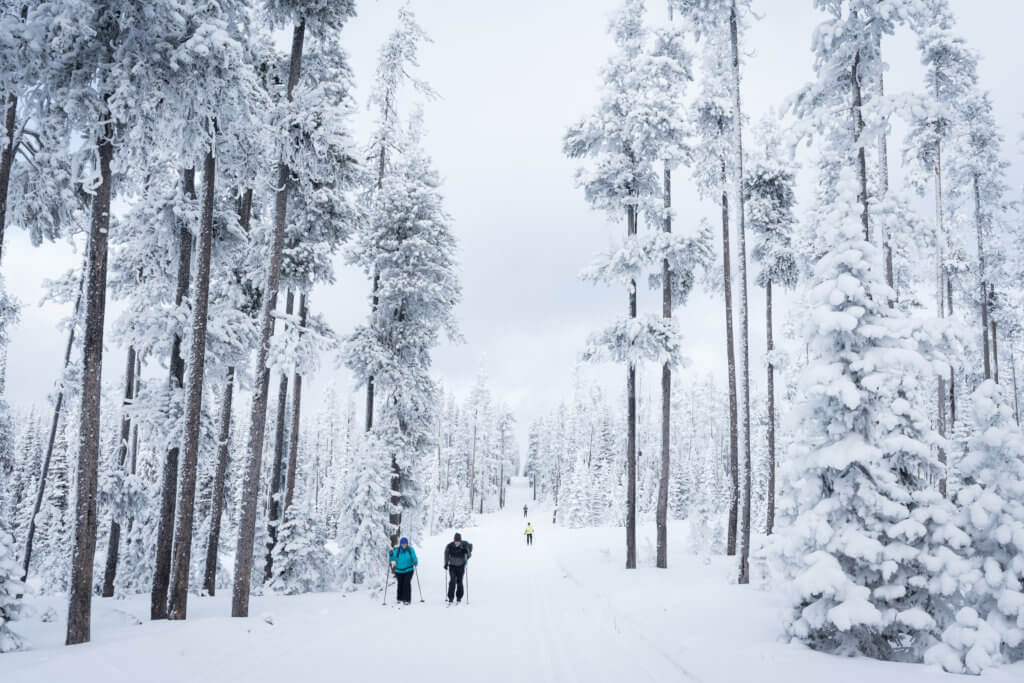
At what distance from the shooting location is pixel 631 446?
19719mm

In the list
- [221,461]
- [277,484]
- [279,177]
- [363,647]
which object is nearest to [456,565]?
[363,647]

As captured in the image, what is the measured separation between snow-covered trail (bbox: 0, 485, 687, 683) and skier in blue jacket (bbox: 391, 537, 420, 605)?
45 cm

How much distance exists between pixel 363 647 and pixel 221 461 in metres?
8.81

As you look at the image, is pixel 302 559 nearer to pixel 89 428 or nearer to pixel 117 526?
pixel 117 526

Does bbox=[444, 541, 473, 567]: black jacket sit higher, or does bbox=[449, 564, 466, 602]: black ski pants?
bbox=[444, 541, 473, 567]: black jacket

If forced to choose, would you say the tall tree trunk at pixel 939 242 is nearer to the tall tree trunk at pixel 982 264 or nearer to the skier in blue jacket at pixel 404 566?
the tall tree trunk at pixel 982 264

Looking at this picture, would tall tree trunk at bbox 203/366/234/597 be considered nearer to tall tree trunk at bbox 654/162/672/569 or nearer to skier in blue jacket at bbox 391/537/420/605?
skier in blue jacket at bbox 391/537/420/605

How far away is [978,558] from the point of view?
8062 mm

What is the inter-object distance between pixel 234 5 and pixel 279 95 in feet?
11.5

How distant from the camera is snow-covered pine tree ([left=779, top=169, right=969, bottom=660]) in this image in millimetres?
7793

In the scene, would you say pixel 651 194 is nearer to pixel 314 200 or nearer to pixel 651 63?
pixel 651 63

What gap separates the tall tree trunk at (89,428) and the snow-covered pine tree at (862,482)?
1136 centimetres

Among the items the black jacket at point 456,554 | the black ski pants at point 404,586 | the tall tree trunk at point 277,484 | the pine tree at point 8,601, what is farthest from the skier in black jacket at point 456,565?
the pine tree at point 8,601

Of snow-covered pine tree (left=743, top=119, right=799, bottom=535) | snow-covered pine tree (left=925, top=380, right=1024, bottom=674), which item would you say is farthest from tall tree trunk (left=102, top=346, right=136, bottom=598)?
snow-covered pine tree (left=743, top=119, right=799, bottom=535)
